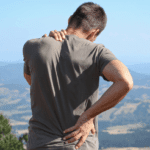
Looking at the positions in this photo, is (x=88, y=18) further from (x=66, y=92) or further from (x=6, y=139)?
(x=6, y=139)

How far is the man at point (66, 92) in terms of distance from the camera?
2799 mm

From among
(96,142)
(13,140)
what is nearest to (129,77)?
(96,142)

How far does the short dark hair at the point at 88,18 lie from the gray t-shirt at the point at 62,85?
0.31m

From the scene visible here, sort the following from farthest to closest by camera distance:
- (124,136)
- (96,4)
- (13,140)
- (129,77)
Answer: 1. (124,136)
2. (13,140)
3. (96,4)
4. (129,77)

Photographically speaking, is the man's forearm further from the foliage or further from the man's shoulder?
the foliage

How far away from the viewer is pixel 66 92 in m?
2.85

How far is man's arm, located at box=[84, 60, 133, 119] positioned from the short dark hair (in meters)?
0.70

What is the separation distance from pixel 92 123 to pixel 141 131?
8049 inches

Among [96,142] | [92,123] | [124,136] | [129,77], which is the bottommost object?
[124,136]

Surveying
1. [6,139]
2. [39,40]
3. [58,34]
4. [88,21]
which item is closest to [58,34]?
[58,34]

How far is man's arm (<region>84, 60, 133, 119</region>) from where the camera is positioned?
8.47 ft

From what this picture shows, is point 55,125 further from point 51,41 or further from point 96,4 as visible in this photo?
point 96,4

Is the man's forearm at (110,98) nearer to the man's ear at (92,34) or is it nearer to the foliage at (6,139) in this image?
the man's ear at (92,34)

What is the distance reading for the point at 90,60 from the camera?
2.82 metres
